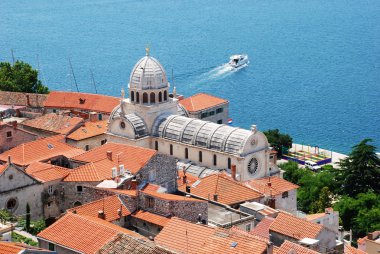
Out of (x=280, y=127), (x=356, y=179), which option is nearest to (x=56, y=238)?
→ (x=356, y=179)

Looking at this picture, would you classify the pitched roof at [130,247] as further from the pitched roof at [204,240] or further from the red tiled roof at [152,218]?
the red tiled roof at [152,218]

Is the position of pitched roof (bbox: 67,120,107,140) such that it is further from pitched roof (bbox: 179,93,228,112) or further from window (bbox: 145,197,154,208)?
window (bbox: 145,197,154,208)

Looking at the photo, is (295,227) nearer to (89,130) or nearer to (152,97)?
(152,97)

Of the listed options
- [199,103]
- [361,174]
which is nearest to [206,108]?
[199,103]

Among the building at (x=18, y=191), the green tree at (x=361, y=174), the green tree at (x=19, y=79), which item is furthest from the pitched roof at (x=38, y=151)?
the green tree at (x=19, y=79)

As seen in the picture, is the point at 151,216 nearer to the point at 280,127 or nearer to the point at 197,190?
the point at 197,190

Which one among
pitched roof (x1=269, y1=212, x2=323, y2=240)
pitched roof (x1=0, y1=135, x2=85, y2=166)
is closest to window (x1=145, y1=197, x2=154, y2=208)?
pitched roof (x1=269, y1=212, x2=323, y2=240)
